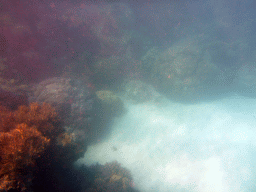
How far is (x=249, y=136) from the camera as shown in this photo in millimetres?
9023

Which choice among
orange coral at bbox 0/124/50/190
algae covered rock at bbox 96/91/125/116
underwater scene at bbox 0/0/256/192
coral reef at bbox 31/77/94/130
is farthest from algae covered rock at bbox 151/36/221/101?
orange coral at bbox 0/124/50/190

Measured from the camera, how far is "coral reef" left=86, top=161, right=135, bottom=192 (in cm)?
505

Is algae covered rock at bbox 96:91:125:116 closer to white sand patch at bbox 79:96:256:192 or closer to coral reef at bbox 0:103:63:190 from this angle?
white sand patch at bbox 79:96:256:192

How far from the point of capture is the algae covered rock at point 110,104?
856 centimetres

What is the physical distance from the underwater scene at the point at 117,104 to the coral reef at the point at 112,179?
43 mm

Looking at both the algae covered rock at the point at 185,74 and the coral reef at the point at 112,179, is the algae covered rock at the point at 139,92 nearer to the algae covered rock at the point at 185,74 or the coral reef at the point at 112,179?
the algae covered rock at the point at 185,74

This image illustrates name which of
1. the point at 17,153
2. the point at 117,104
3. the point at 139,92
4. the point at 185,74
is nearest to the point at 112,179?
the point at 17,153

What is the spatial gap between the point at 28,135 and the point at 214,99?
14515mm

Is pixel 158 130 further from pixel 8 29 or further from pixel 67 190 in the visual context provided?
pixel 8 29

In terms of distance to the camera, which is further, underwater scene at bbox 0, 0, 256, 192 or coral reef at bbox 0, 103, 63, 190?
underwater scene at bbox 0, 0, 256, 192

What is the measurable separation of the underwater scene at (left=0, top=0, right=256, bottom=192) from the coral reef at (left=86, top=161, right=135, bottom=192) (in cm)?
4

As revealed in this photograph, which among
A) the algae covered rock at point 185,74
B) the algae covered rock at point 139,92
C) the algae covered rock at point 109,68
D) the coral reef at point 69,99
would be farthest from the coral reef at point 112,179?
the algae covered rock at point 185,74

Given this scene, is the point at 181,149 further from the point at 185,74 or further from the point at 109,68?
the point at 109,68

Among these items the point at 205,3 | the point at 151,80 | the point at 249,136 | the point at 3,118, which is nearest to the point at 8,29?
the point at 3,118
